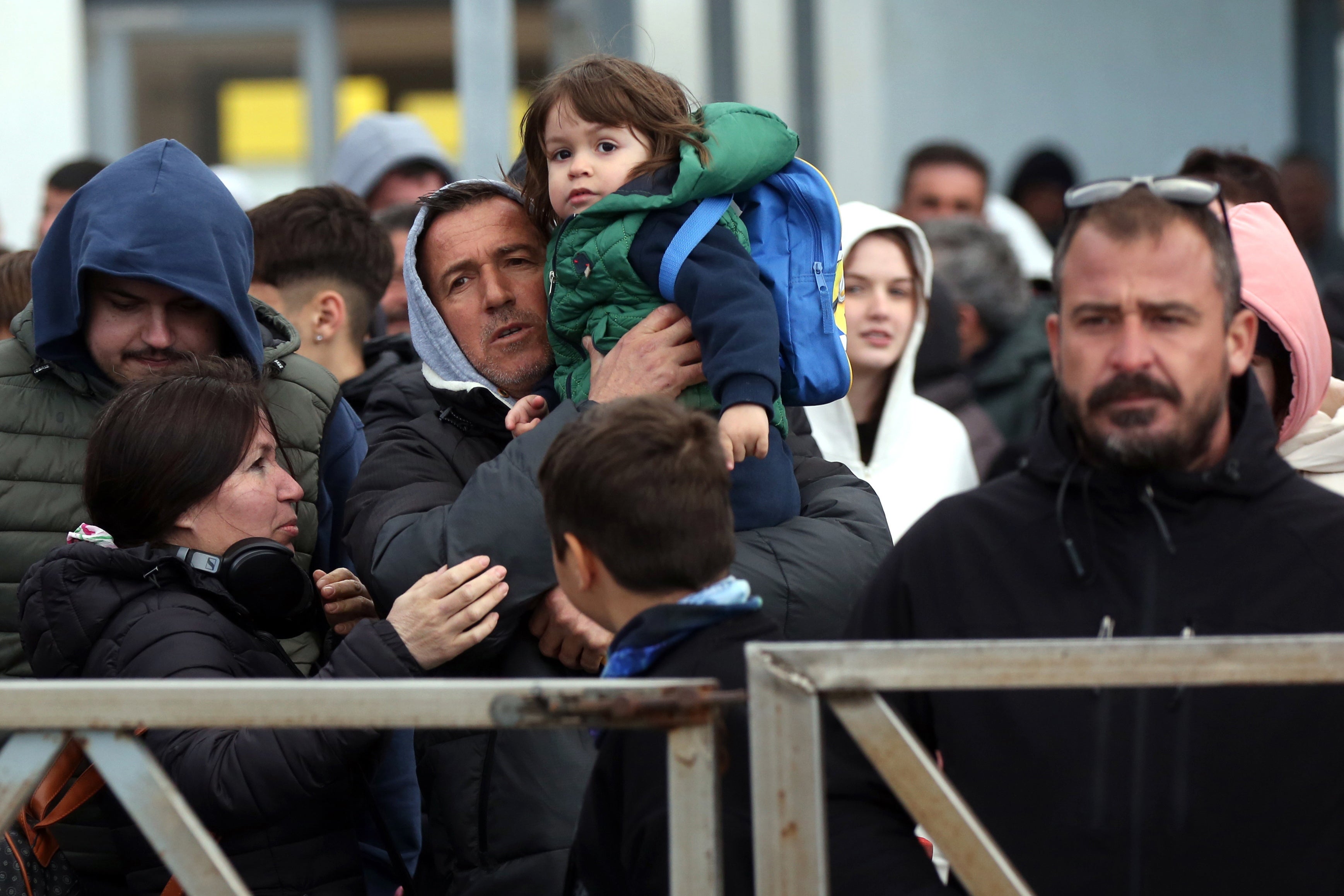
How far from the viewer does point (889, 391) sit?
14.9 feet

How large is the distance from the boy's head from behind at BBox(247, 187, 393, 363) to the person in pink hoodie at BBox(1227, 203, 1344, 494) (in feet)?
7.63

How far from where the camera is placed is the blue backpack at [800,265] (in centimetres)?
274

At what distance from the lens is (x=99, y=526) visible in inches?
106

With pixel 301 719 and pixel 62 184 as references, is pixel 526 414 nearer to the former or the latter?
pixel 301 719

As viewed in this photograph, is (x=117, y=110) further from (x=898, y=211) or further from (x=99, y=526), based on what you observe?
(x=99, y=526)

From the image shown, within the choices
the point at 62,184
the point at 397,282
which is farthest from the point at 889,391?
the point at 62,184

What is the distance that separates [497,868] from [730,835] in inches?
24.0

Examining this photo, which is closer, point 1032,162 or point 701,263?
point 701,263

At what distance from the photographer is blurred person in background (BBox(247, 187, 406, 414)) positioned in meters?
4.19

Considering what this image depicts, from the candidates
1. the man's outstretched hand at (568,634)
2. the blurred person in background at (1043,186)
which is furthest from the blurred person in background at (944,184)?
the man's outstretched hand at (568,634)

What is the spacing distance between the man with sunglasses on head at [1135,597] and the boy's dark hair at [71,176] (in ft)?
15.1

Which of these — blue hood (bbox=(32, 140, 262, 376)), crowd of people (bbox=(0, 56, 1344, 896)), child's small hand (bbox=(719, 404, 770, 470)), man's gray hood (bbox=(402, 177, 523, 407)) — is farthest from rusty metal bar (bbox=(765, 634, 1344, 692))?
blue hood (bbox=(32, 140, 262, 376))

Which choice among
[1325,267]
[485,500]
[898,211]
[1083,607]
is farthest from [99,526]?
[1325,267]

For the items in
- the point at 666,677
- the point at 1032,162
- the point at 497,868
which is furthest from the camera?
the point at 1032,162
